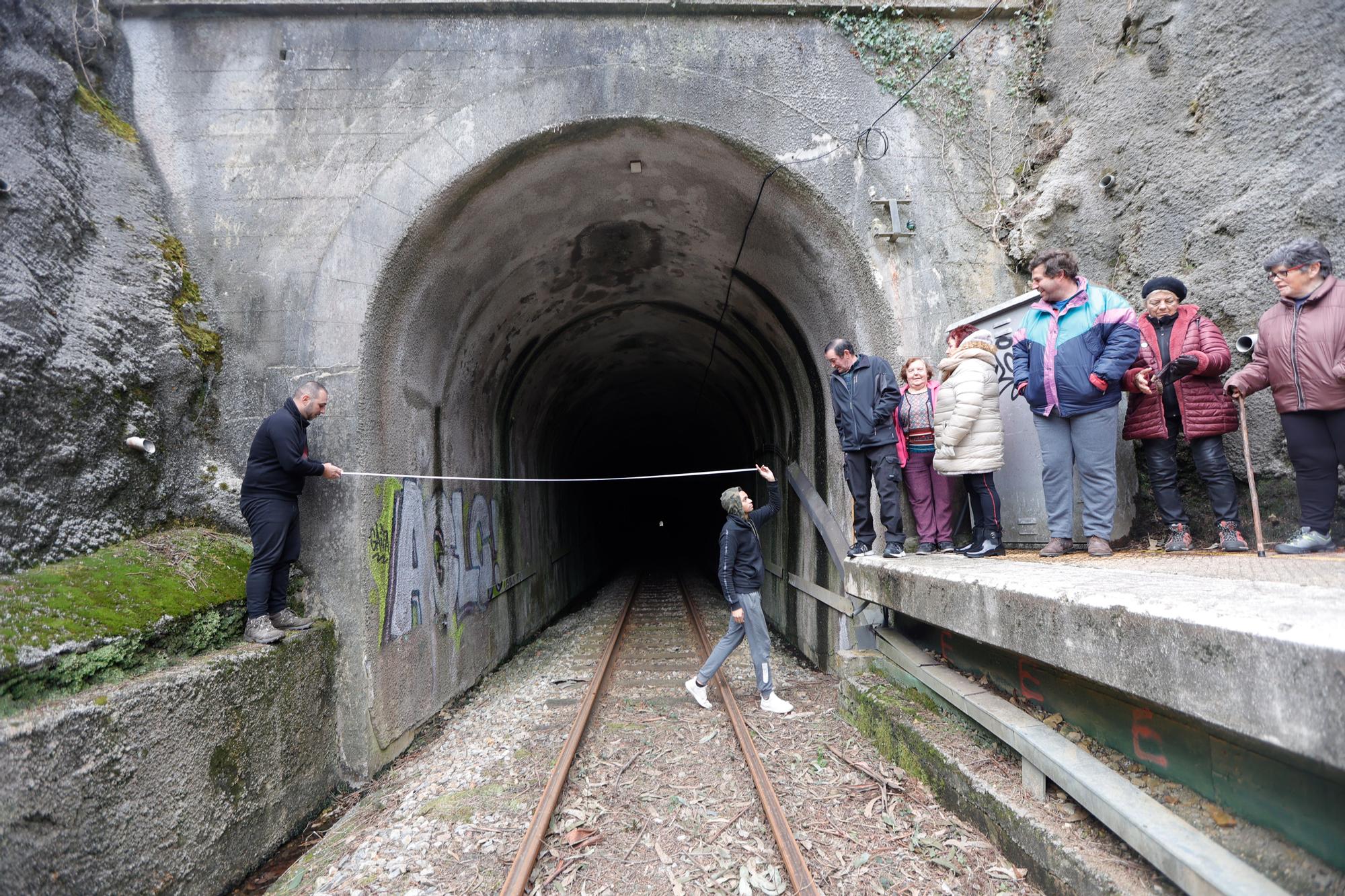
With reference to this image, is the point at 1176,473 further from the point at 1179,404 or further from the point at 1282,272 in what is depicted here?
the point at 1282,272

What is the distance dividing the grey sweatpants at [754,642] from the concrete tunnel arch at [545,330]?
4.27 feet

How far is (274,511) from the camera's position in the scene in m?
4.46

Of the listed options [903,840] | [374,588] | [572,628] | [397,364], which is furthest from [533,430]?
[903,840]

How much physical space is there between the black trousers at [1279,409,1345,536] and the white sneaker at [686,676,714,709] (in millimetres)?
4386

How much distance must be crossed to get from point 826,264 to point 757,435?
5.40 metres

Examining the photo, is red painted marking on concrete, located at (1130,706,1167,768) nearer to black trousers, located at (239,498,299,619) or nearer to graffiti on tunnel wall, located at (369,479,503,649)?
graffiti on tunnel wall, located at (369,479,503,649)

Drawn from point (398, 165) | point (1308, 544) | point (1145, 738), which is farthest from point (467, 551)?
point (1308, 544)

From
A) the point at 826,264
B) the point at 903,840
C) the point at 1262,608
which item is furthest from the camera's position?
the point at 826,264

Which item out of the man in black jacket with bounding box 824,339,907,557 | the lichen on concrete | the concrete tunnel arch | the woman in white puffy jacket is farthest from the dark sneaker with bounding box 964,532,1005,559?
the lichen on concrete

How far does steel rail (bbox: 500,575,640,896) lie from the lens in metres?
3.29

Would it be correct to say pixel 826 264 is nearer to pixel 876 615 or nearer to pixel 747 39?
pixel 747 39

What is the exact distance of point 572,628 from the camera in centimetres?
1059

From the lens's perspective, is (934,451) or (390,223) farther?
(390,223)

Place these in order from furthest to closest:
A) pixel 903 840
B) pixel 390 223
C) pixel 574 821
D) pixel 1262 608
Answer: pixel 390 223 < pixel 574 821 < pixel 903 840 < pixel 1262 608
